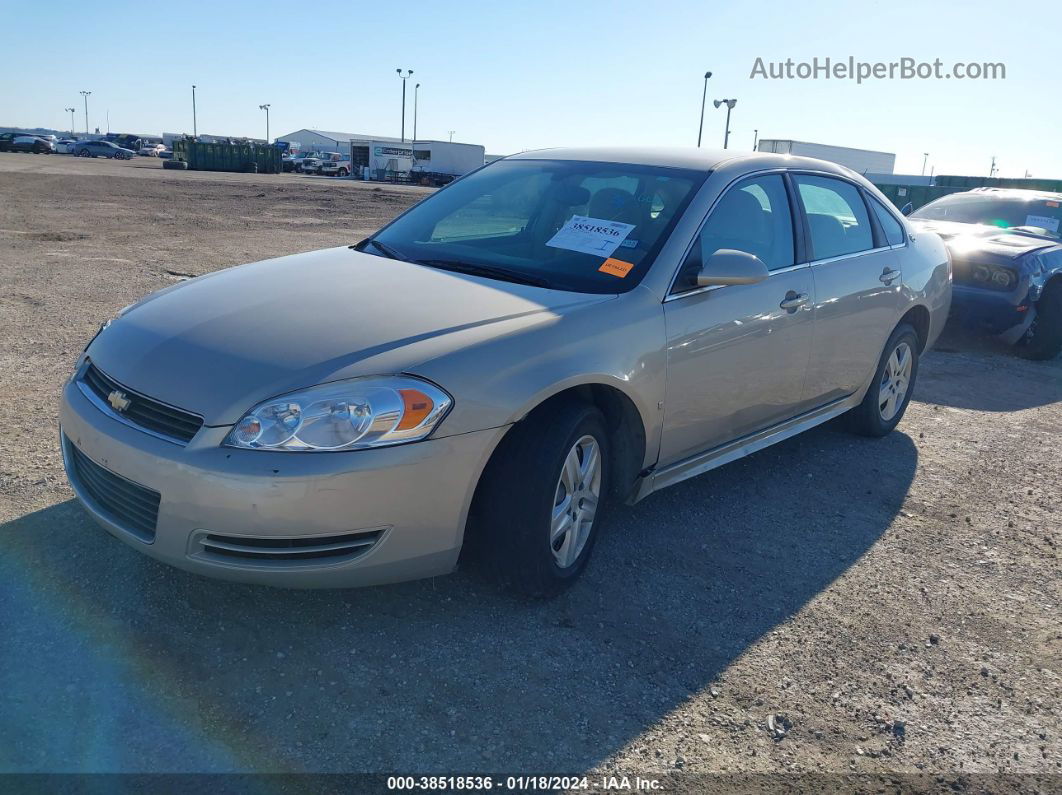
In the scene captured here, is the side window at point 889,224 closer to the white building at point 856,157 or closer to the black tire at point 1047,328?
the black tire at point 1047,328

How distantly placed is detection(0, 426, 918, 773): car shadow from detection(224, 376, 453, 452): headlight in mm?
730

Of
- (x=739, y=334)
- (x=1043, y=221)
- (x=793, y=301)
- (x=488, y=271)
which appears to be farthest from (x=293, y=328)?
(x=1043, y=221)

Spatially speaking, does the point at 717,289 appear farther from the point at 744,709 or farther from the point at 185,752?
the point at 185,752

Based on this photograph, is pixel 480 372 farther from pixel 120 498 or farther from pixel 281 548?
pixel 120 498

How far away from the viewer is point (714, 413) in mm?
3791

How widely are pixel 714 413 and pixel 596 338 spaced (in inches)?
35.6

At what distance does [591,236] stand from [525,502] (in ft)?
4.45

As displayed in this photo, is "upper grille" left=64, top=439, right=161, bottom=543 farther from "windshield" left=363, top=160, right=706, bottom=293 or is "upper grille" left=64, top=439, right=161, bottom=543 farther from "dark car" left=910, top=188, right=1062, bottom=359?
"dark car" left=910, top=188, right=1062, bottom=359

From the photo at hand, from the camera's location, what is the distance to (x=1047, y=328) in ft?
26.6

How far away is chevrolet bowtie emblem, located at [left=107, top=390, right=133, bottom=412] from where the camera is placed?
9.34 ft

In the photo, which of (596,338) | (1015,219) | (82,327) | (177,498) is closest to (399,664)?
(177,498)

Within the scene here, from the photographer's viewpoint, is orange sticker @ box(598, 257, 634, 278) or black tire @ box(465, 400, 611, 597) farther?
orange sticker @ box(598, 257, 634, 278)

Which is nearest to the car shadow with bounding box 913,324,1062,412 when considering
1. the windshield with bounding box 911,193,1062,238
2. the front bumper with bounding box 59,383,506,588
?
the windshield with bounding box 911,193,1062,238

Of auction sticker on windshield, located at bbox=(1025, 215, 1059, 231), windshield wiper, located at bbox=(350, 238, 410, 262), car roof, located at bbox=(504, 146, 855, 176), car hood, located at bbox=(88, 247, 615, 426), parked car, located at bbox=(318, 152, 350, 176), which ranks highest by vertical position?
parked car, located at bbox=(318, 152, 350, 176)
